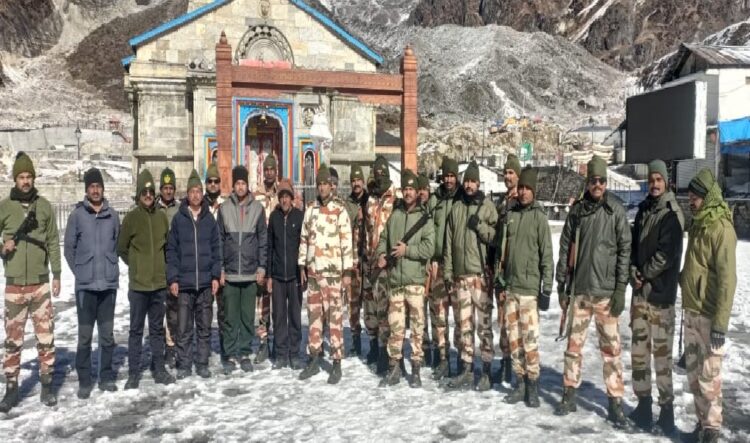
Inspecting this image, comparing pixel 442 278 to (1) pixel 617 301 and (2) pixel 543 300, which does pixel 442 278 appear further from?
(1) pixel 617 301

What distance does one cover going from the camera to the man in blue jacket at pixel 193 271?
6145 mm

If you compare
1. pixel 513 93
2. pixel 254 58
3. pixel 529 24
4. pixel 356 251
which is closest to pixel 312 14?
pixel 254 58

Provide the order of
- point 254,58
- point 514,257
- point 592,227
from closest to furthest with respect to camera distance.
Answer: point 592,227 < point 514,257 < point 254,58

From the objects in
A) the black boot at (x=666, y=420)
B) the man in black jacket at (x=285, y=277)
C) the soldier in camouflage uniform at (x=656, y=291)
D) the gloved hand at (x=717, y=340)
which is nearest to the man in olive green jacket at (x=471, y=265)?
the soldier in camouflage uniform at (x=656, y=291)

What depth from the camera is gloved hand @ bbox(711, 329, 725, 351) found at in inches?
172

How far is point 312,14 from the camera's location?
17.6m

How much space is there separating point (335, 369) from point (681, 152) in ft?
68.1

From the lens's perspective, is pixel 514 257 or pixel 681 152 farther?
pixel 681 152

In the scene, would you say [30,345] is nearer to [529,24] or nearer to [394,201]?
Answer: [394,201]

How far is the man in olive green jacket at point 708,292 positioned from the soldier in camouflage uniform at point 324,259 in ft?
10.5

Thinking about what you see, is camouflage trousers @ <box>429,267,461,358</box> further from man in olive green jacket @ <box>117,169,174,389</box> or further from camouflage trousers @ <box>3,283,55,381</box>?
camouflage trousers @ <box>3,283,55,381</box>

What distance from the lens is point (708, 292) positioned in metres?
4.50

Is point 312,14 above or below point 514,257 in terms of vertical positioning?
above

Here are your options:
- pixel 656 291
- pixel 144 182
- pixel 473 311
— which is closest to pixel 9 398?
pixel 144 182
